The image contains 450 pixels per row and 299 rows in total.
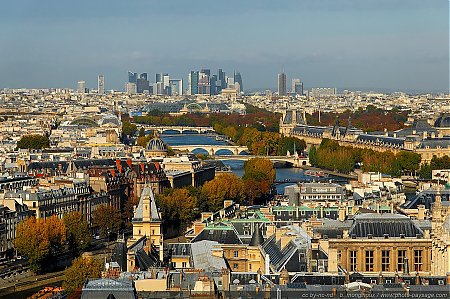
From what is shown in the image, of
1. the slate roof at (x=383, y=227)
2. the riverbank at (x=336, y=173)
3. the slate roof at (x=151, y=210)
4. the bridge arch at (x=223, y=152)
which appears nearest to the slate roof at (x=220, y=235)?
the slate roof at (x=151, y=210)

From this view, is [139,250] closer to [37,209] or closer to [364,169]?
[37,209]

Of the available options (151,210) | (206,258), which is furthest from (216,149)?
(206,258)

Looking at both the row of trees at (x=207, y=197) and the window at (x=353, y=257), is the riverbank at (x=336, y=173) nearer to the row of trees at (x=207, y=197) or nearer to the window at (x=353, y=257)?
the row of trees at (x=207, y=197)

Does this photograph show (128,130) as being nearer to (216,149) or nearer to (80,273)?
(216,149)

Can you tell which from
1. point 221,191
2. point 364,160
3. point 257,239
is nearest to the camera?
point 257,239

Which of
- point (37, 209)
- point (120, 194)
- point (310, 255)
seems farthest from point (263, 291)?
point (120, 194)

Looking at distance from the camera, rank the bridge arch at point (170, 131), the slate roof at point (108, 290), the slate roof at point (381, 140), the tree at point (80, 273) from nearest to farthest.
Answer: the slate roof at point (108, 290) < the tree at point (80, 273) < the slate roof at point (381, 140) < the bridge arch at point (170, 131)

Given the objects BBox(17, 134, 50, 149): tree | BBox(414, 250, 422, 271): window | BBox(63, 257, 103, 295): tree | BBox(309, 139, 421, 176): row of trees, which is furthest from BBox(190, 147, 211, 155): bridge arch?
BBox(414, 250, 422, 271): window
